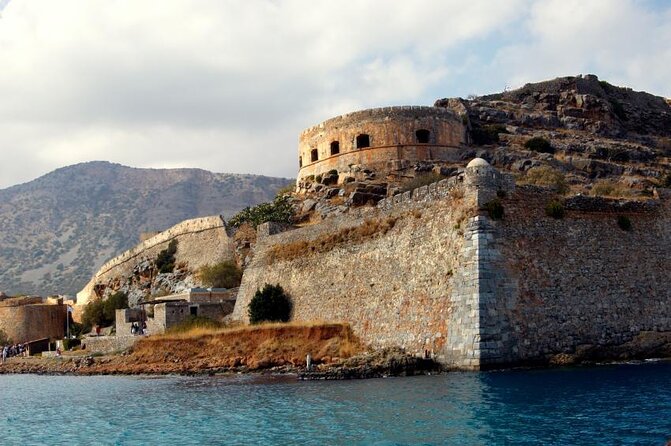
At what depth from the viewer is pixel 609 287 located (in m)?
26.5

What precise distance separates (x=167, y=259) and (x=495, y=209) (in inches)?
1347

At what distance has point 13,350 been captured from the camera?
51812 mm

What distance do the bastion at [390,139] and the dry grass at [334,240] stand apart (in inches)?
541

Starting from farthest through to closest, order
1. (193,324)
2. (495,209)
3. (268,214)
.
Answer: (268,214), (193,324), (495,209)

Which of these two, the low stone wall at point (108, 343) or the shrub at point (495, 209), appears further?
the low stone wall at point (108, 343)

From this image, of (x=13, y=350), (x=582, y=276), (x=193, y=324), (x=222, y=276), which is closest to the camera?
(x=582, y=276)

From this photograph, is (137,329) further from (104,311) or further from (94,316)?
(94,316)

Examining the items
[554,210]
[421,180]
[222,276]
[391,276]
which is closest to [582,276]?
[554,210]

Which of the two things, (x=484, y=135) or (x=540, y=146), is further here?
(x=484, y=135)

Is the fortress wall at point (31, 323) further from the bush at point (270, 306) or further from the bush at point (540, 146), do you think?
the bush at point (540, 146)

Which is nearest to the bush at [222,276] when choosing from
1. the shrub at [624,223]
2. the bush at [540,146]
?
the bush at [540,146]

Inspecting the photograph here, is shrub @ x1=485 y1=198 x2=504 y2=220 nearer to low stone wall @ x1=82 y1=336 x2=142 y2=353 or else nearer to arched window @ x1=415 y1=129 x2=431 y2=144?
low stone wall @ x1=82 y1=336 x2=142 y2=353

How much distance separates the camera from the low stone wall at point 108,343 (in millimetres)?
40625

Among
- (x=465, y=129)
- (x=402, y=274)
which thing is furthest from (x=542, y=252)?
Answer: (x=465, y=129)
